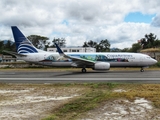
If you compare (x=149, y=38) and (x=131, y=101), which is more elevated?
(x=149, y=38)

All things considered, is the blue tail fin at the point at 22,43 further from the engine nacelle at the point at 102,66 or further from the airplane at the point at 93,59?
the engine nacelle at the point at 102,66

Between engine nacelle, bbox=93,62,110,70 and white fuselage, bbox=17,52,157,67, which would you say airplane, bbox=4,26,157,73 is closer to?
white fuselage, bbox=17,52,157,67

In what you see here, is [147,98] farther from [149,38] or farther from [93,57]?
[149,38]

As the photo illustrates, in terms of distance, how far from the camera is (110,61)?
31406 millimetres

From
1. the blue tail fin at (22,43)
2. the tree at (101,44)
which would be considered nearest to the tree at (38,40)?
the tree at (101,44)

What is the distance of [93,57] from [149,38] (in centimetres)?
8528

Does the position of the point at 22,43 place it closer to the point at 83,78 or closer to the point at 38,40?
the point at 83,78

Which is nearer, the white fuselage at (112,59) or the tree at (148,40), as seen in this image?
the white fuselage at (112,59)

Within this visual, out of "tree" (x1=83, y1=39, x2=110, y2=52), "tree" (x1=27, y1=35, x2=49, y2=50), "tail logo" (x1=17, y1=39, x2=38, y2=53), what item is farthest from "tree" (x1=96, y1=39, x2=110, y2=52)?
"tail logo" (x1=17, y1=39, x2=38, y2=53)

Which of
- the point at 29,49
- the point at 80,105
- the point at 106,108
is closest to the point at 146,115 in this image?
the point at 106,108

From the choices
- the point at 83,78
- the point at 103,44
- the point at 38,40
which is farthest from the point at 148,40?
the point at 83,78

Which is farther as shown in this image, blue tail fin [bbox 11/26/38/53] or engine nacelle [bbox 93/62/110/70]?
blue tail fin [bbox 11/26/38/53]

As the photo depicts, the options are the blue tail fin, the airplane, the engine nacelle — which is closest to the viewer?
the engine nacelle

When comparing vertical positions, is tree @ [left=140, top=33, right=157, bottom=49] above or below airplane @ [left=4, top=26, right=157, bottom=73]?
above
